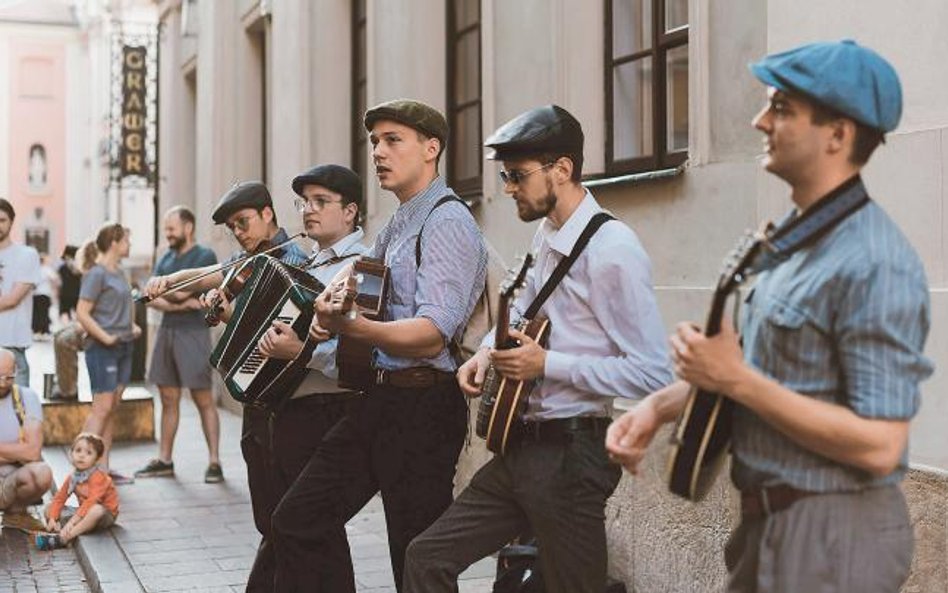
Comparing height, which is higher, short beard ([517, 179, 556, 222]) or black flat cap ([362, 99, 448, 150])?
black flat cap ([362, 99, 448, 150])

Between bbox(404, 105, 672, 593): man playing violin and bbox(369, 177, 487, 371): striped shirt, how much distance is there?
445 millimetres

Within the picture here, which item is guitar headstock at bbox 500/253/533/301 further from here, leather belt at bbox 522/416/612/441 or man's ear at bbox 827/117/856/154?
man's ear at bbox 827/117/856/154

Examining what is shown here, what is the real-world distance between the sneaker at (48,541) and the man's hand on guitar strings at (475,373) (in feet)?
15.1

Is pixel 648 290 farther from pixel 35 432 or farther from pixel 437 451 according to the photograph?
pixel 35 432

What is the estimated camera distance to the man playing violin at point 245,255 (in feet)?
17.1

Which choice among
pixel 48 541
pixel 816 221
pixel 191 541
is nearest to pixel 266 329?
pixel 816 221

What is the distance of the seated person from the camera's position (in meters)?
7.75

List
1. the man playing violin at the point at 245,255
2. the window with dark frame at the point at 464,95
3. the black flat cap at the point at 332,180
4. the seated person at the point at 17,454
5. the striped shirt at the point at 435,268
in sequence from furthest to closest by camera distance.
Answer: the window with dark frame at the point at 464,95 → the seated person at the point at 17,454 → the man playing violin at the point at 245,255 → the black flat cap at the point at 332,180 → the striped shirt at the point at 435,268

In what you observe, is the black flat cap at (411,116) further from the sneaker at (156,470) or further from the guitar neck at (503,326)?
the sneaker at (156,470)

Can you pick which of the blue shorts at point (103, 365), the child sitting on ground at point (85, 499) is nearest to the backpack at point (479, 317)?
the child sitting on ground at point (85, 499)

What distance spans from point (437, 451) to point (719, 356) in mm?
2089

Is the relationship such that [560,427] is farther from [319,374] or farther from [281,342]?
[319,374]

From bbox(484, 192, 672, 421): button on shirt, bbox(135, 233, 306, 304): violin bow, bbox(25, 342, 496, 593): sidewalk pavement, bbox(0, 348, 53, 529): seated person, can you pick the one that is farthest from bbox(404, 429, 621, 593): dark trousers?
bbox(0, 348, 53, 529): seated person

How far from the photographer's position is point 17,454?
7.77 meters
